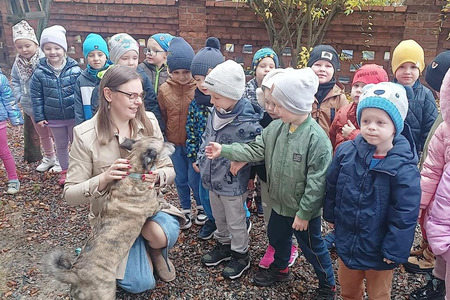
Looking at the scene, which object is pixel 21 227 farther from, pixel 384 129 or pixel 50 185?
pixel 384 129

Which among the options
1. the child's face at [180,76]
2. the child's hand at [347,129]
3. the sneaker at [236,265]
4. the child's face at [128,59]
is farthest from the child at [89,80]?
the child's hand at [347,129]

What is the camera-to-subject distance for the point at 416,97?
11.8 ft

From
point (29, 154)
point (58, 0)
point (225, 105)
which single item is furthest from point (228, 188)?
point (58, 0)

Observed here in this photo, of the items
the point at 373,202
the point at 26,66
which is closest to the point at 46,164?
the point at 26,66

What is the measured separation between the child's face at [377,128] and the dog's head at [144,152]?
142 cm

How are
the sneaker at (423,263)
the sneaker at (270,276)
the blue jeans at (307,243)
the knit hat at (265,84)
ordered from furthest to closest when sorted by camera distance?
1. the sneaker at (423,263)
2. the sneaker at (270,276)
3. the knit hat at (265,84)
4. the blue jeans at (307,243)

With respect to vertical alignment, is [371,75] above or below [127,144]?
above

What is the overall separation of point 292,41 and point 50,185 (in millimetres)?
5555

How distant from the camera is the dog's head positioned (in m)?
2.64

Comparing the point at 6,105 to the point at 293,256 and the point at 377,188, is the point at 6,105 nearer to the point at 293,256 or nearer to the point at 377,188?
the point at 293,256

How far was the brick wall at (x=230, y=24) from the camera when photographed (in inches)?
294

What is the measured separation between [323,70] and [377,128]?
5.23 feet

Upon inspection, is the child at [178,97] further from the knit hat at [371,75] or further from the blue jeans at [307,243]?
the knit hat at [371,75]

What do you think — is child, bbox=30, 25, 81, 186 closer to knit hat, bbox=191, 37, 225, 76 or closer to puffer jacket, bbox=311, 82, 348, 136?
knit hat, bbox=191, 37, 225, 76
